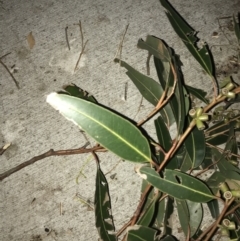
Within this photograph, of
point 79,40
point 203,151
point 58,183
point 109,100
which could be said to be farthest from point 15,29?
point 203,151

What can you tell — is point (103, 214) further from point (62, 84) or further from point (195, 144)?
point (62, 84)

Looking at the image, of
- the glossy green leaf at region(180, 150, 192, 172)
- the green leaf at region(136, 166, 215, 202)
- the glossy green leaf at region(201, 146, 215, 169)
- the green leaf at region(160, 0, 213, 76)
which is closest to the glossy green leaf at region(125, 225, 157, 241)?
the green leaf at region(136, 166, 215, 202)

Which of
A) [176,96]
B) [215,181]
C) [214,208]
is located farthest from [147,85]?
[214,208]

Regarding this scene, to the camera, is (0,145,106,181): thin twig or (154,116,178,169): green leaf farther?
(0,145,106,181): thin twig

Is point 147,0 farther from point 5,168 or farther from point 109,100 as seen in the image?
point 5,168

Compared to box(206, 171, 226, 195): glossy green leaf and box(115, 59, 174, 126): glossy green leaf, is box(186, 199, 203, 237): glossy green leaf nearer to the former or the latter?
box(206, 171, 226, 195): glossy green leaf
